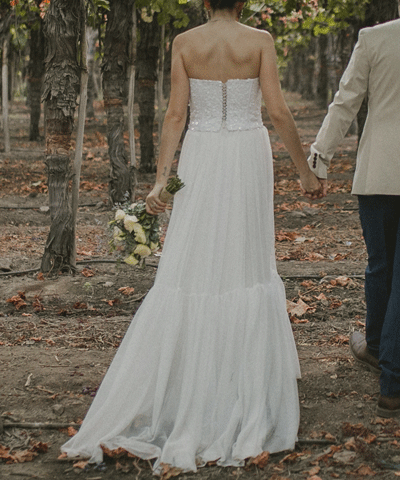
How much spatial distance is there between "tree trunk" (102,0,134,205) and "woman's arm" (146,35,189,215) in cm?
503

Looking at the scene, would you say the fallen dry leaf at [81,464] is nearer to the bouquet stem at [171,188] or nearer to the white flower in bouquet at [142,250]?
the white flower in bouquet at [142,250]

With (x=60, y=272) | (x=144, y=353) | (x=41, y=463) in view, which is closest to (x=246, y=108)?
(x=144, y=353)

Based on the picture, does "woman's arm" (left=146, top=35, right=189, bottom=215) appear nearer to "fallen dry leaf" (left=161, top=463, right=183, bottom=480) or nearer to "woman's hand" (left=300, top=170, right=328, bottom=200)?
"woman's hand" (left=300, top=170, right=328, bottom=200)

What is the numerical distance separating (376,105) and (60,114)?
3598mm

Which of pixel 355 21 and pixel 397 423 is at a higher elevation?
pixel 355 21

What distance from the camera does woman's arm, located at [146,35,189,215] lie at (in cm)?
369

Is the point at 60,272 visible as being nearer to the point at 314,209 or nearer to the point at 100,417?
the point at 100,417

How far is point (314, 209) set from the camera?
1093 centimetres

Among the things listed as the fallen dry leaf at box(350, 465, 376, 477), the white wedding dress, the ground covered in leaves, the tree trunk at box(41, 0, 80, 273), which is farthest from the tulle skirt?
the tree trunk at box(41, 0, 80, 273)

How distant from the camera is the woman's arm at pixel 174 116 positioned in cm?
369

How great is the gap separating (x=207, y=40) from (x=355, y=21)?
10641 mm

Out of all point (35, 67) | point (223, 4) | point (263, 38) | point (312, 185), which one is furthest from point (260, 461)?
point (35, 67)

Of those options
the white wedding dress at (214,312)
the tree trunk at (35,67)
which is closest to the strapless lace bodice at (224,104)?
the white wedding dress at (214,312)

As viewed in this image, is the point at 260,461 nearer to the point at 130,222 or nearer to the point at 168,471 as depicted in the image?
the point at 168,471
